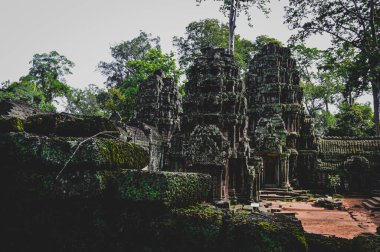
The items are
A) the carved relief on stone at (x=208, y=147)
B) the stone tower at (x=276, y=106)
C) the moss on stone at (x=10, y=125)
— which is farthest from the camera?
the stone tower at (x=276, y=106)

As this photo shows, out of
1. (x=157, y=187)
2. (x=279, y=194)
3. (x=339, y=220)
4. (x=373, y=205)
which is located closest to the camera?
(x=157, y=187)

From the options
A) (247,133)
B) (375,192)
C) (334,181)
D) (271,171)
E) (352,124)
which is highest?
(352,124)

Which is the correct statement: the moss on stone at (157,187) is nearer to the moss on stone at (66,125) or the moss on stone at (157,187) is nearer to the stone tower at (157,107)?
the moss on stone at (66,125)

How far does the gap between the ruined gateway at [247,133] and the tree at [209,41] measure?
32.6 feet

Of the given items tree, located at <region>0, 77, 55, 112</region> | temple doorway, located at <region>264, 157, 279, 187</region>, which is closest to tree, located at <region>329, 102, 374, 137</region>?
temple doorway, located at <region>264, 157, 279, 187</region>

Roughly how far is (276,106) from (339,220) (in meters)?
13.0

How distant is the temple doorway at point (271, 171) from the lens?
Answer: 73.5 ft

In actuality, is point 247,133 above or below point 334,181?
above

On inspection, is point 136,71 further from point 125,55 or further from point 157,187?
point 157,187

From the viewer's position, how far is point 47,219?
218 centimetres

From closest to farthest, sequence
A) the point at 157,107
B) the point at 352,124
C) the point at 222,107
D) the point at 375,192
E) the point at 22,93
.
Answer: the point at 222,107
the point at 375,192
the point at 157,107
the point at 22,93
the point at 352,124

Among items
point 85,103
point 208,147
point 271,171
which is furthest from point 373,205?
point 85,103

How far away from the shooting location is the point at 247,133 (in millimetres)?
25109

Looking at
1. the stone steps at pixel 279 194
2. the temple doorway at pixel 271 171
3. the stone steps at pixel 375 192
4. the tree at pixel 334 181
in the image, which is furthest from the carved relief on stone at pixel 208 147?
the stone steps at pixel 375 192
